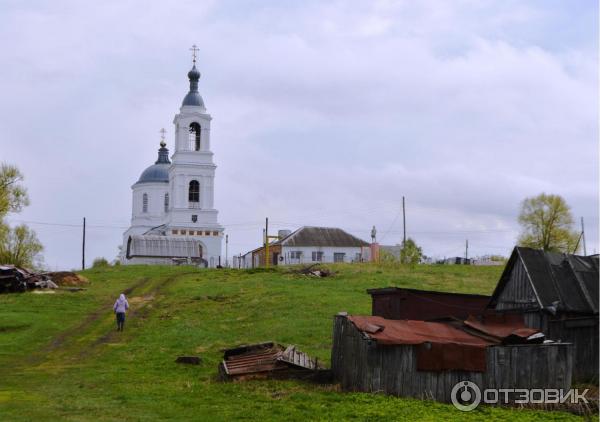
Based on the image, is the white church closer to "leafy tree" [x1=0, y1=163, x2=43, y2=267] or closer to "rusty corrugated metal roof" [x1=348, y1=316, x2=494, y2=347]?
"leafy tree" [x1=0, y1=163, x2=43, y2=267]

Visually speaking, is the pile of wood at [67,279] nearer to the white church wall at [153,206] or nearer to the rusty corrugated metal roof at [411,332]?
the rusty corrugated metal roof at [411,332]

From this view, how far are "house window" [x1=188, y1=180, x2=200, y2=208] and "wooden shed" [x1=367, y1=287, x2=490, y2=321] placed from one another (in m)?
58.2

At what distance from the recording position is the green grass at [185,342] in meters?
24.0

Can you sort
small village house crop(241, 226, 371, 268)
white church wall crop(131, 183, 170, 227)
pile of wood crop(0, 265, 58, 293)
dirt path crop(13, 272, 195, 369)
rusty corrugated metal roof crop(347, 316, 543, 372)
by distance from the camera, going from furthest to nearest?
white church wall crop(131, 183, 170, 227) → small village house crop(241, 226, 371, 268) → pile of wood crop(0, 265, 58, 293) → dirt path crop(13, 272, 195, 369) → rusty corrugated metal roof crop(347, 316, 543, 372)

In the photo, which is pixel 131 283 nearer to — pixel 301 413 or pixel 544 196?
pixel 301 413

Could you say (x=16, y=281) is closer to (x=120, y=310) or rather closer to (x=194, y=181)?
(x=120, y=310)

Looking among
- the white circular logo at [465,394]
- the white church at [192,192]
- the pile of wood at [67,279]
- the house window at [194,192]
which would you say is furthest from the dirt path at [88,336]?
the house window at [194,192]

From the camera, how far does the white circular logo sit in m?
25.7

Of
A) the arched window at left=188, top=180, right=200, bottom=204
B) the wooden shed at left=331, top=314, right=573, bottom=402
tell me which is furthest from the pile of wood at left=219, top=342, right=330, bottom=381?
the arched window at left=188, top=180, right=200, bottom=204

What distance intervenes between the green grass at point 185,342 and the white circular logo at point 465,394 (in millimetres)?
833

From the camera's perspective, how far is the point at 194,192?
3642 inches

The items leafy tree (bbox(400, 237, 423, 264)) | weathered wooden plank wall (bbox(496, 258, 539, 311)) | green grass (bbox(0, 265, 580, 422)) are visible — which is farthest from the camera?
leafy tree (bbox(400, 237, 423, 264))

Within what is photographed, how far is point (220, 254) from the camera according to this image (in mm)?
90938

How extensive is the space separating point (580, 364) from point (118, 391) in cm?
1555
